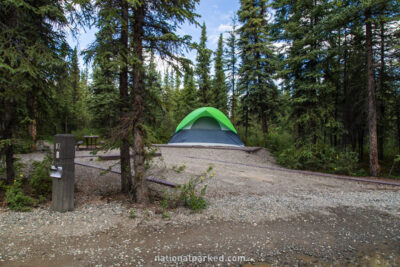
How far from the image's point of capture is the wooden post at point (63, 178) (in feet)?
12.0

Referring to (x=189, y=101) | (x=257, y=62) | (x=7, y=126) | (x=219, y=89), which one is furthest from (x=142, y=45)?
(x=189, y=101)

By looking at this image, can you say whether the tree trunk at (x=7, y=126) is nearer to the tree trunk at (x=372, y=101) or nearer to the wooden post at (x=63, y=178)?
the wooden post at (x=63, y=178)

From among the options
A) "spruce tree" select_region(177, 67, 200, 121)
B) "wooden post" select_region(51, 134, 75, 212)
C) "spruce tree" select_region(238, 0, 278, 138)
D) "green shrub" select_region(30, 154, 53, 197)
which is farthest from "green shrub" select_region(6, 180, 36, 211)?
"spruce tree" select_region(177, 67, 200, 121)

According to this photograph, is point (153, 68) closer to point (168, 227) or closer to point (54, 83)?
point (54, 83)

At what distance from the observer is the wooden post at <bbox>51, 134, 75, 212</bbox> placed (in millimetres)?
3666

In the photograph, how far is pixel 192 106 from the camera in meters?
22.6

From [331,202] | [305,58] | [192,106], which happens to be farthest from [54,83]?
[192,106]

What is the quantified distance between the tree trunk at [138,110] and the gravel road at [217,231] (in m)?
0.36

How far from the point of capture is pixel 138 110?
3910 millimetres

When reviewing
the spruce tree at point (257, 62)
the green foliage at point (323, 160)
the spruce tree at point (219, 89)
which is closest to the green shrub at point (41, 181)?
the green foliage at point (323, 160)

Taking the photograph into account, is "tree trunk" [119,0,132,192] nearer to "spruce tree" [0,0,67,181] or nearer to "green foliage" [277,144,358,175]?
"spruce tree" [0,0,67,181]

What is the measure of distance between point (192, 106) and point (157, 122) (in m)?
18.2

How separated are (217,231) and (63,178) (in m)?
2.69

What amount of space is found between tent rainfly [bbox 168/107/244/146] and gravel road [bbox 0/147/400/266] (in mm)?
8731
